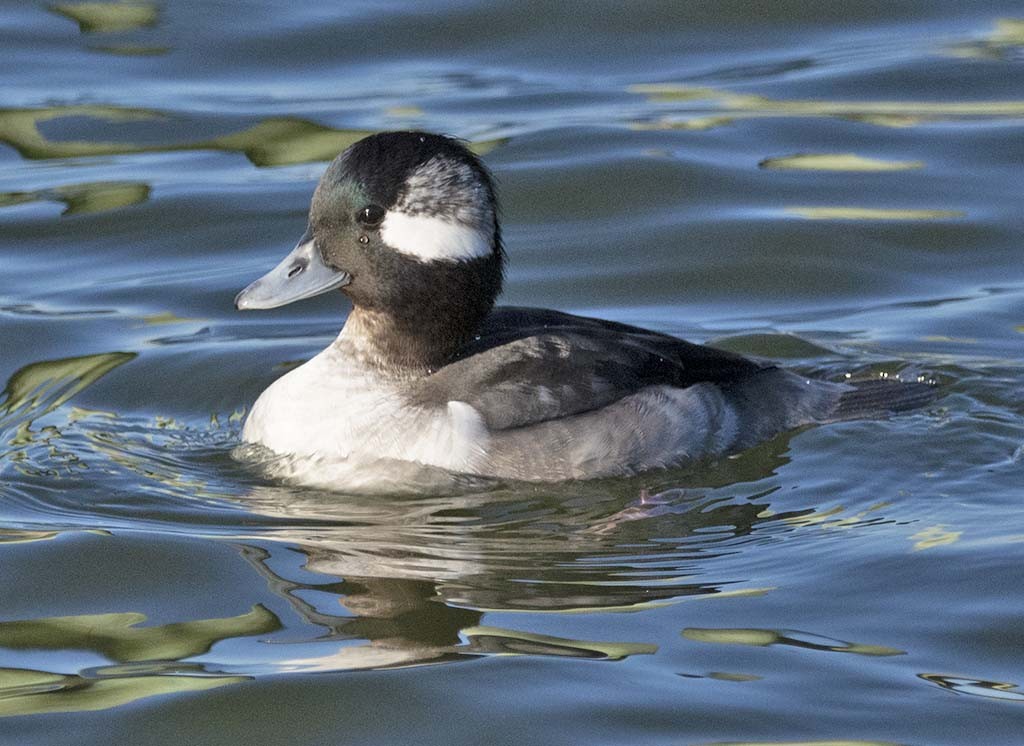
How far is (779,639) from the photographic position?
607 centimetres

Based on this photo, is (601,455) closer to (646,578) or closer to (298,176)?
(646,578)

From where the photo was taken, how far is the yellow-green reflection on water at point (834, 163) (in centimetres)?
1222

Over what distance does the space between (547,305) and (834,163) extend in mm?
2999

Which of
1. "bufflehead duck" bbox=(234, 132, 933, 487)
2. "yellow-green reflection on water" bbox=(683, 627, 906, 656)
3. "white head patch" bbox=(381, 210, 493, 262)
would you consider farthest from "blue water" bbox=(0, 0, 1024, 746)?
"white head patch" bbox=(381, 210, 493, 262)

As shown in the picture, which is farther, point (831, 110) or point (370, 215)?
point (831, 110)

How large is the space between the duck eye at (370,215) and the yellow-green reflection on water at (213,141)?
495 centimetres

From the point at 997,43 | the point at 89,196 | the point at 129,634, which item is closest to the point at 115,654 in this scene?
the point at 129,634

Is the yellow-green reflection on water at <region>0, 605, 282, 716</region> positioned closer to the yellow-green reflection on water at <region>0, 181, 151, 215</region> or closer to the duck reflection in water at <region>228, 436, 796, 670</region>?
the duck reflection in water at <region>228, 436, 796, 670</region>

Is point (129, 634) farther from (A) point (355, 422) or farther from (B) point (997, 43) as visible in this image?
(B) point (997, 43)

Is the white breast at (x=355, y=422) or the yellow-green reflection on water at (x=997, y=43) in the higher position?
the yellow-green reflection on water at (x=997, y=43)

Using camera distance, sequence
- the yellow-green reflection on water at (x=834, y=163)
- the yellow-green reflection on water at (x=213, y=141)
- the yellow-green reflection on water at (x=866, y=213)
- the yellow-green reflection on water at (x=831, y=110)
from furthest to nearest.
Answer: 1. the yellow-green reflection on water at (x=831, y=110)
2. the yellow-green reflection on water at (x=213, y=141)
3. the yellow-green reflection on water at (x=834, y=163)
4. the yellow-green reflection on water at (x=866, y=213)

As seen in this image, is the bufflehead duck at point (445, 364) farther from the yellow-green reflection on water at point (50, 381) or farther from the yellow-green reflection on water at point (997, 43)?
the yellow-green reflection on water at point (997, 43)

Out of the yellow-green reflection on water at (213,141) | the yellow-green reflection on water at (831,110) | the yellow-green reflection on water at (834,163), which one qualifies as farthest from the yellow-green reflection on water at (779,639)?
the yellow-green reflection on water at (831,110)

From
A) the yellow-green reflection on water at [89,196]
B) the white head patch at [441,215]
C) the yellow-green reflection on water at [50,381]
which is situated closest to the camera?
the white head patch at [441,215]
